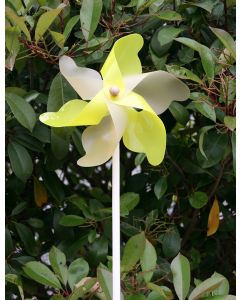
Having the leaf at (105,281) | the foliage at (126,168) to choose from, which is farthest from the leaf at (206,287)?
the leaf at (105,281)

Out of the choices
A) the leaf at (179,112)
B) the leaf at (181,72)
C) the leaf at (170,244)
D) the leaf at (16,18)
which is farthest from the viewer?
the leaf at (170,244)

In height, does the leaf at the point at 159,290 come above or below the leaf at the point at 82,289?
below

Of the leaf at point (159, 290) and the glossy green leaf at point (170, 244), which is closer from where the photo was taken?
the leaf at point (159, 290)

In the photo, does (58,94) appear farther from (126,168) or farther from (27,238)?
(126,168)

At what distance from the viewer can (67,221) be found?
106 cm

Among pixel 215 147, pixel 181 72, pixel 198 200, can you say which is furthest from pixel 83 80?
pixel 198 200

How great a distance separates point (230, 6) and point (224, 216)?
420 mm

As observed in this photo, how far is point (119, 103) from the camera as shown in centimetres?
86

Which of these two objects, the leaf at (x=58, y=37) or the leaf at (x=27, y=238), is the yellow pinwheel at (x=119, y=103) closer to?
the leaf at (x=58, y=37)

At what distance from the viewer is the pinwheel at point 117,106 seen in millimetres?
860

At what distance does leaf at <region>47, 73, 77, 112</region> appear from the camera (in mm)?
973

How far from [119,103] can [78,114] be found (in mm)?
57

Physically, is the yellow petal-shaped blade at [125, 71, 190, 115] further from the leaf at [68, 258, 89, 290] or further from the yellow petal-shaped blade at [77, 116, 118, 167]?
the leaf at [68, 258, 89, 290]

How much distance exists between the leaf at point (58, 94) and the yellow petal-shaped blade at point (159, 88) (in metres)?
0.12
